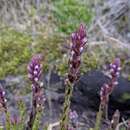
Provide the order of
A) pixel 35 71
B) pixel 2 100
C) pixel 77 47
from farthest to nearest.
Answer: pixel 2 100 → pixel 35 71 → pixel 77 47

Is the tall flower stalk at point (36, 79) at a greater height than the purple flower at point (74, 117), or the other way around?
the tall flower stalk at point (36, 79)

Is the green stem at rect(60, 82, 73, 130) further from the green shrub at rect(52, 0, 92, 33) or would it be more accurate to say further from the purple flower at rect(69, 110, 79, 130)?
the green shrub at rect(52, 0, 92, 33)

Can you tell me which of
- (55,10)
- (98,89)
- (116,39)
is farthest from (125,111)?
(55,10)

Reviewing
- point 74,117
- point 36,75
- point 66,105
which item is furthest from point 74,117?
point 36,75

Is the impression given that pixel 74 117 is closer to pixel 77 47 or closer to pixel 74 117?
pixel 74 117

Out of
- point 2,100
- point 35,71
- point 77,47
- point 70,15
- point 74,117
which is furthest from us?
point 70,15

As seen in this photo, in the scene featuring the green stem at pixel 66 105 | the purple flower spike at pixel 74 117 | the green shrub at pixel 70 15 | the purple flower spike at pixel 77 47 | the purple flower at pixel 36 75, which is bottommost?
the purple flower spike at pixel 74 117

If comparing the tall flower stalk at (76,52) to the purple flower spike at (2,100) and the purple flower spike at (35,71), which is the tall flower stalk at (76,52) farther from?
the purple flower spike at (2,100)

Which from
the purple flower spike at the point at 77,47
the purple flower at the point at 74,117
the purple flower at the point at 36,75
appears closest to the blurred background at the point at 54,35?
the purple flower at the point at 74,117

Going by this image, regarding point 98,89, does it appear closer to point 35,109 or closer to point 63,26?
point 63,26
